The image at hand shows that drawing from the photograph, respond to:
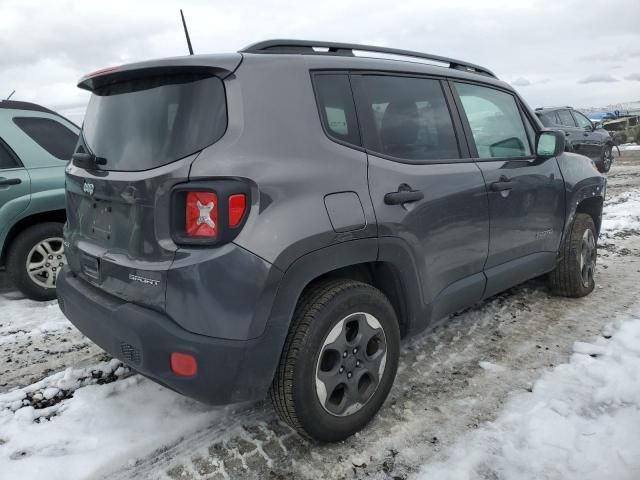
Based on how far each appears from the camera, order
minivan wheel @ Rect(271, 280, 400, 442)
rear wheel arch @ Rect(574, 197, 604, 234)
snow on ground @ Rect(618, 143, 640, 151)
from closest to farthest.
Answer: minivan wheel @ Rect(271, 280, 400, 442) → rear wheel arch @ Rect(574, 197, 604, 234) → snow on ground @ Rect(618, 143, 640, 151)

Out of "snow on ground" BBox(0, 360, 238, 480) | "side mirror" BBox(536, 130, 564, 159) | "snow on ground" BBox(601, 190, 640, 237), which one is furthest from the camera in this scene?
"snow on ground" BBox(601, 190, 640, 237)

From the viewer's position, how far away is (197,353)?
→ 1.97 m

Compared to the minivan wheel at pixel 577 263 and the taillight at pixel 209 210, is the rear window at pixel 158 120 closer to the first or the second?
the taillight at pixel 209 210

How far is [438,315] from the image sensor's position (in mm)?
2902

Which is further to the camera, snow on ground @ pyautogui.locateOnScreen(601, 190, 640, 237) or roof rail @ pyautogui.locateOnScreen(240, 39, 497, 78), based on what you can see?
snow on ground @ pyautogui.locateOnScreen(601, 190, 640, 237)

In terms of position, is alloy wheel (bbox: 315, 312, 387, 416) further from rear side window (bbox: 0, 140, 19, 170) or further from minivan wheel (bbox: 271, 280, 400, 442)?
rear side window (bbox: 0, 140, 19, 170)

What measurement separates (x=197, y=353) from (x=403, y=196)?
123 cm

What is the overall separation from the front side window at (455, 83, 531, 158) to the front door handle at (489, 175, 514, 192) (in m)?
0.18

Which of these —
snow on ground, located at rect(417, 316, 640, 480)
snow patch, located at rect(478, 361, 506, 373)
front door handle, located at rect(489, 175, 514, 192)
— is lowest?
snow on ground, located at rect(417, 316, 640, 480)

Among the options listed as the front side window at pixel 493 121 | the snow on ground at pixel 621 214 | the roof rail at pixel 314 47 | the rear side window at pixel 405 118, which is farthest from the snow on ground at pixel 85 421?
the snow on ground at pixel 621 214

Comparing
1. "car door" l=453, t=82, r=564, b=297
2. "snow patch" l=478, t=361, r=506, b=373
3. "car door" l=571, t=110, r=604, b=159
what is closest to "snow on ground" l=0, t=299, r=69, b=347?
"snow patch" l=478, t=361, r=506, b=373

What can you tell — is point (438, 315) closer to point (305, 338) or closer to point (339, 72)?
point (305, 338)

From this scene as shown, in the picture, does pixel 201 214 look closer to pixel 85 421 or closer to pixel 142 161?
pixel 142 161

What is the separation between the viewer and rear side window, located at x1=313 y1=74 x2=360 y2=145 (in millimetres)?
2338
